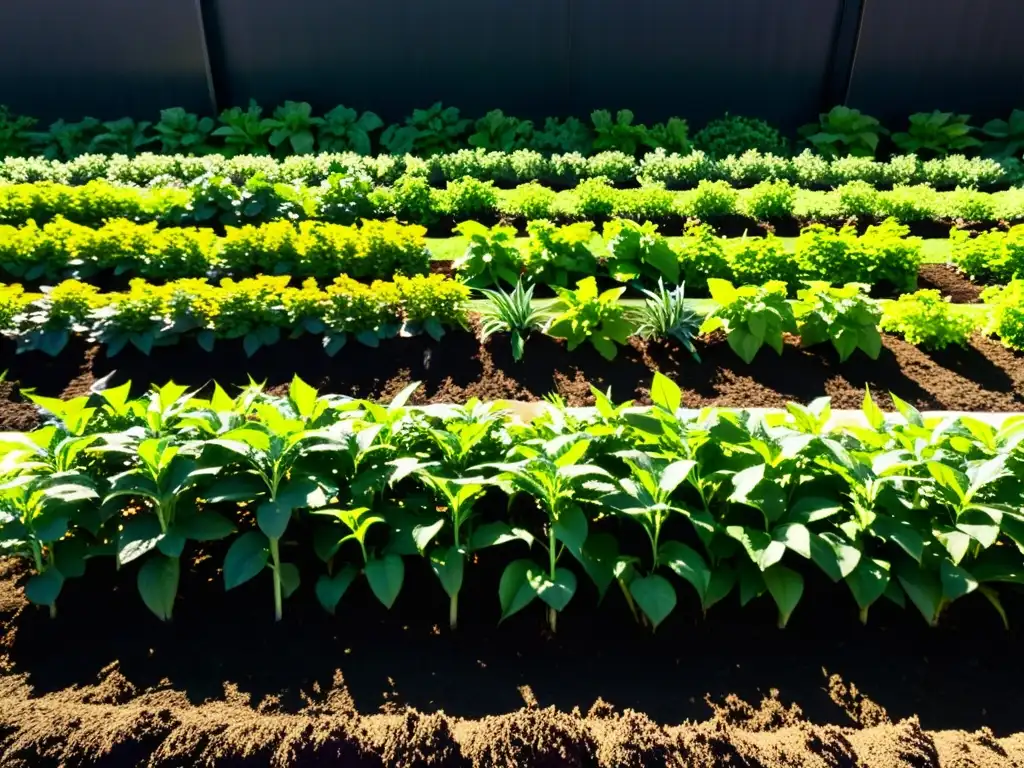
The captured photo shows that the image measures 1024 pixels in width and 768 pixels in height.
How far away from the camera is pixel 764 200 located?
285 inches

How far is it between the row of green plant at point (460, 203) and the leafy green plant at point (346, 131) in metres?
2.54

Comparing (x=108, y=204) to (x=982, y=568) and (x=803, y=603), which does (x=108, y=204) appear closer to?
(x=803, y=603)

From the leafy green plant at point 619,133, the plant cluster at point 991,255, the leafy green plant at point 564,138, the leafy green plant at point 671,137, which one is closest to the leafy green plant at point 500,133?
the leafy green plant at point 564,138

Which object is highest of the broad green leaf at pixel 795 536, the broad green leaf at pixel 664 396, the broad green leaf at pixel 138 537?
the broad green leaf at pixel 664 396

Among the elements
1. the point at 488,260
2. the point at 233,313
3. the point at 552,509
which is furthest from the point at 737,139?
the point at 552,509

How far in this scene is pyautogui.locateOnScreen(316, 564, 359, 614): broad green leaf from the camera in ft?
9.95

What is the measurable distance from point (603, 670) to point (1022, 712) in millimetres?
1339

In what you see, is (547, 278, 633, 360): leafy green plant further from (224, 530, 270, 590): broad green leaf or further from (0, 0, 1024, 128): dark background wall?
(0, 0, 1024, 128): dark background wall

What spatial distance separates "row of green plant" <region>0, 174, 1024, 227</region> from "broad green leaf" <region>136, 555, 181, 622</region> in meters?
4.15

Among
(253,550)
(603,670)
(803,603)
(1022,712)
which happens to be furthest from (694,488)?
(253,550)

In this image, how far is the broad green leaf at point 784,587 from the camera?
2953 mm

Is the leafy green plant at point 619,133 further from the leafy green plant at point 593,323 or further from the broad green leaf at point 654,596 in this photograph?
the broad green leaf at point 654,596

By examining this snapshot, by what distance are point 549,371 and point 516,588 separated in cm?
224

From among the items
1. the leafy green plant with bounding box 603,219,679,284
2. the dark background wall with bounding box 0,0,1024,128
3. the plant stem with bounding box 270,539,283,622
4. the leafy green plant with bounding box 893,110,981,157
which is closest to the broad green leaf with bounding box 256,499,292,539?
the plant stem with bounding box 270,539,283,622
